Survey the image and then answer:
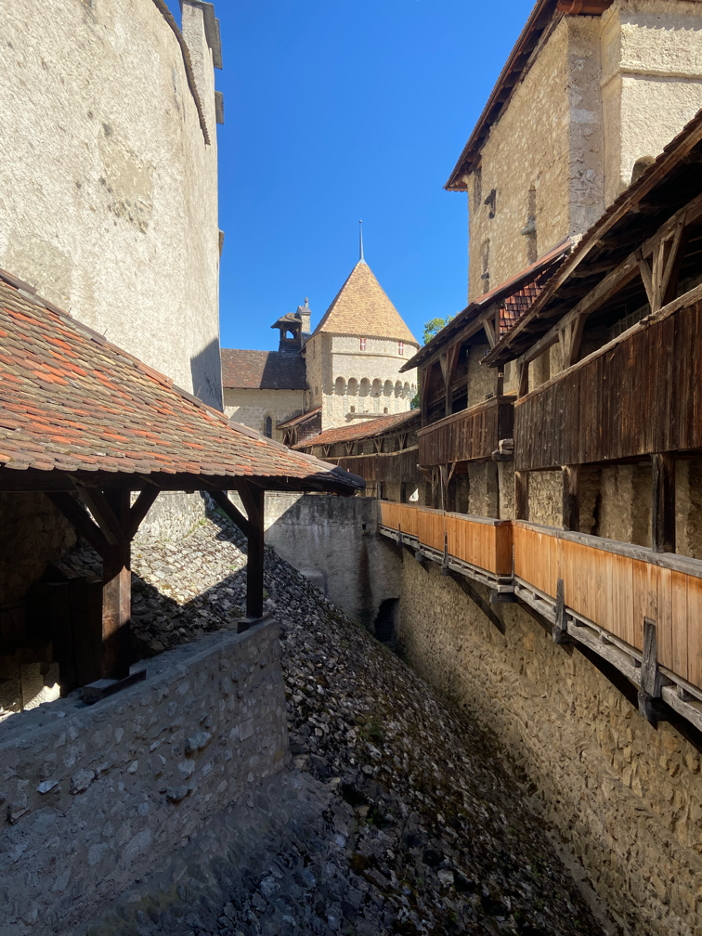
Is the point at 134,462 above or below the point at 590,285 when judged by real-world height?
below

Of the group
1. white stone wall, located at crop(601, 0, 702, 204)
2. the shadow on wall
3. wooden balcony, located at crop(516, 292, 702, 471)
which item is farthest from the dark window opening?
white stone wall, located at crop(601, 0, 702, 204)

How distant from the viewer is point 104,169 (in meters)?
8.04

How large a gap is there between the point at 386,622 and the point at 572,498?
1187cm

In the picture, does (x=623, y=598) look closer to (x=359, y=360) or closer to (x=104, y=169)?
(x=104, y=169)

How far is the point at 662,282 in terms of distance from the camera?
405cm

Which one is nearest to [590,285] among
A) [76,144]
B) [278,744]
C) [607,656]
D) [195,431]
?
[607,656]

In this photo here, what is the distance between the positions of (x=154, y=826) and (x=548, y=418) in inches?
213

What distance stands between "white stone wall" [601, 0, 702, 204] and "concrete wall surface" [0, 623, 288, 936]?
10958mm

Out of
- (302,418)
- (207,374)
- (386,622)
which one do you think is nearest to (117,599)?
(207,374)

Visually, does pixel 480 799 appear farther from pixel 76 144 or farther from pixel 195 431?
pixel 76 144

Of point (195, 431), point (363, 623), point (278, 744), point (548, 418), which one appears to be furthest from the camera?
point (363, 623)

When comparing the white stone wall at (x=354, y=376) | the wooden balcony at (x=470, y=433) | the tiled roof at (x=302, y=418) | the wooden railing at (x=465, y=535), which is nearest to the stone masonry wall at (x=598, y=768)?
the wooden railing at (x=465, y=535)

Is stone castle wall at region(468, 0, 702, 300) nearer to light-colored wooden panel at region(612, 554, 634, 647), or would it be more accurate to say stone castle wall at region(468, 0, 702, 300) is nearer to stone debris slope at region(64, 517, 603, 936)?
light-colored wooden panel at region(612, 554, 634, 647)

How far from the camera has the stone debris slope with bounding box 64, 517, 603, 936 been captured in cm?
390
